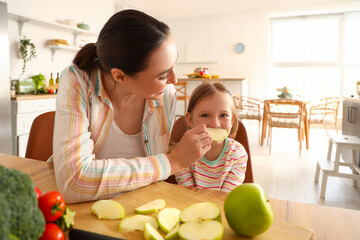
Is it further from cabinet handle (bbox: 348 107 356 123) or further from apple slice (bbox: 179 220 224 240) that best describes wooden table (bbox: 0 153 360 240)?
cabinet handle (bbox: 348 107 356 123)

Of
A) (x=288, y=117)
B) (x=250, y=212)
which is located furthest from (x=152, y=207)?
(x=288, y=117)

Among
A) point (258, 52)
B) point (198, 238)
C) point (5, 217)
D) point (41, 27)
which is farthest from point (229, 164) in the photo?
point (258, 52)

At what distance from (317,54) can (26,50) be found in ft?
19.3

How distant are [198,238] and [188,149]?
16.6 inches

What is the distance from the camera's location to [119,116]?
114 centimetres

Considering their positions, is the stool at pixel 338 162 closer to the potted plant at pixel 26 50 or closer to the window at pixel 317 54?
the potted plant at pixel 26 50

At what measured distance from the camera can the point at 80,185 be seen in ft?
2.55

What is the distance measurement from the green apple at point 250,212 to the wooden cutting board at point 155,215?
3cm

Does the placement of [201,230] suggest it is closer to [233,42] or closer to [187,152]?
[187,152]

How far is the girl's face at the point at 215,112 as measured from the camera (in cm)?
127

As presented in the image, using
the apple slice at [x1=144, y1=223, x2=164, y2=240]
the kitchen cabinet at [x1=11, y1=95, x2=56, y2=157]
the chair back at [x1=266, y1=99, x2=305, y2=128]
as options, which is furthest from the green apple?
the chair back at [x1=266, y1=99, x2=305, y2=128]

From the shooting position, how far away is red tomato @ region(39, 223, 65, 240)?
1.28ft

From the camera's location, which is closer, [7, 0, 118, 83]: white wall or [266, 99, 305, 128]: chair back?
[7, 0, 118, 83]: white wall

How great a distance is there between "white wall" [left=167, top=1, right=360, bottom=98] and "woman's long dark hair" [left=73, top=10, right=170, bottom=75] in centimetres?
624
